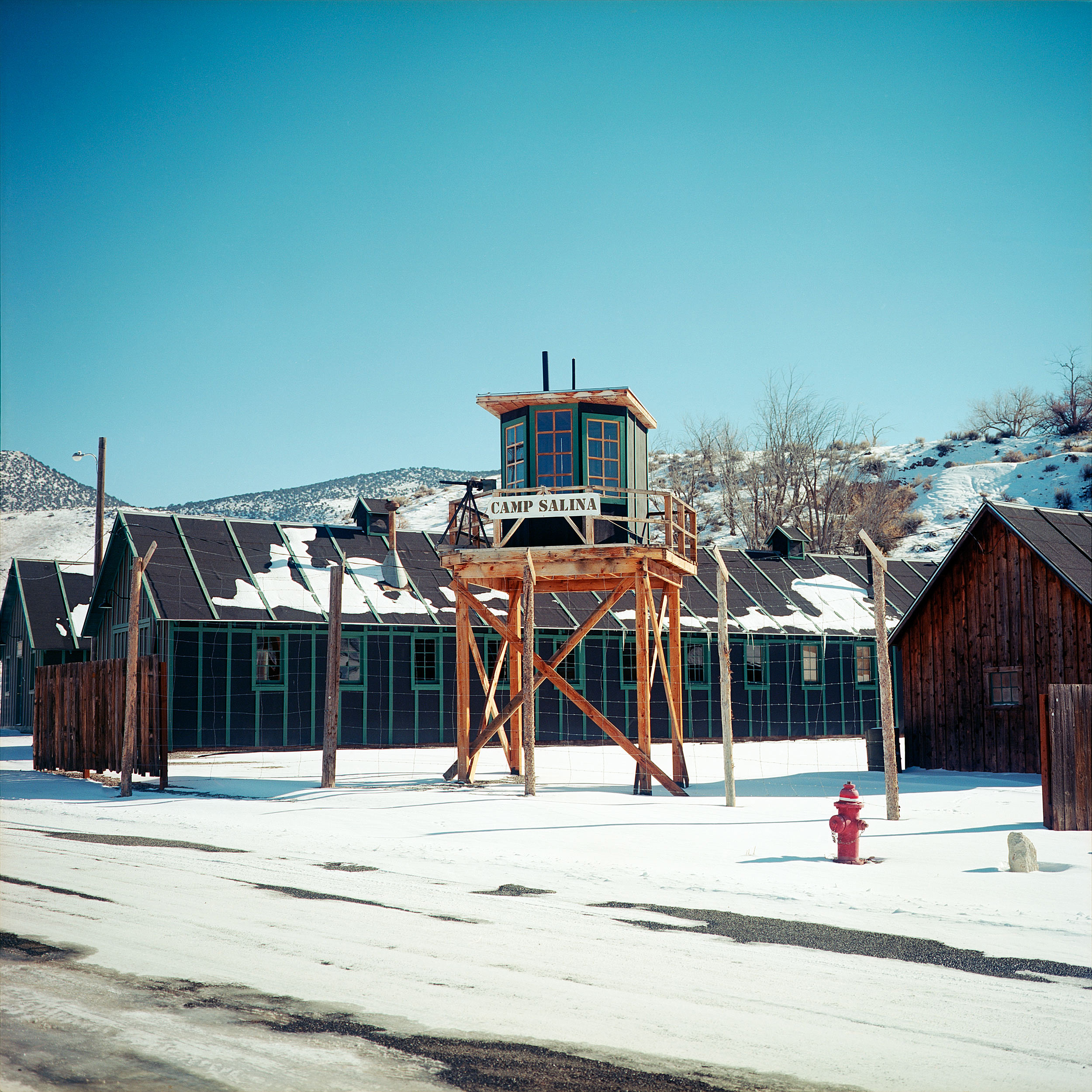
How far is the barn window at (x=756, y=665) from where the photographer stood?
3375 cm

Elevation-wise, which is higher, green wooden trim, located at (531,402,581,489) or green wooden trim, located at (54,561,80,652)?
green wooden trim, located at (531,402,581,489)

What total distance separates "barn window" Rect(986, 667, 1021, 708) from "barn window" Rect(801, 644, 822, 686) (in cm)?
1249

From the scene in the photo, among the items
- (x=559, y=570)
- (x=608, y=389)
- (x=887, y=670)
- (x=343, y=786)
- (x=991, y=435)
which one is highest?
(x=991, y=435)

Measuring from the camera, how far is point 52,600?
38500 millimetres

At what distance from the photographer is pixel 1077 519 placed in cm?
A: 2341

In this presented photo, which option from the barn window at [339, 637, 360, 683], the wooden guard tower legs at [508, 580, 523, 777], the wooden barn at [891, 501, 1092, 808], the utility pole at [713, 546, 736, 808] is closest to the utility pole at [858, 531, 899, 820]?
the utility pole at [713, 546, 736, 808]

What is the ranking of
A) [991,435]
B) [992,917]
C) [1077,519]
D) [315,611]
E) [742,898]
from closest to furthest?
1. [992,917]
2. [742,898]
3. [1077,519]
4. [315,611]
5. [991,435]

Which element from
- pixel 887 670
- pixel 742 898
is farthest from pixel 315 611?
pixel 742 898

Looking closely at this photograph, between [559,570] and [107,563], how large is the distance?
17.9 m

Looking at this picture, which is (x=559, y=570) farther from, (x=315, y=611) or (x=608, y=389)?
(x=315, y=611)

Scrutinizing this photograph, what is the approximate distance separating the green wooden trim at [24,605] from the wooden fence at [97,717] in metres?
14.2

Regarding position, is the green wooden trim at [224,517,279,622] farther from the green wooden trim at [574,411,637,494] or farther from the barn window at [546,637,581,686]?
the green wooden trim at [574,411,637,494]

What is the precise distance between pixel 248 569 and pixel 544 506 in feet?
46.7

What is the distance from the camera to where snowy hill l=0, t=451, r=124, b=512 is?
11644 cm
